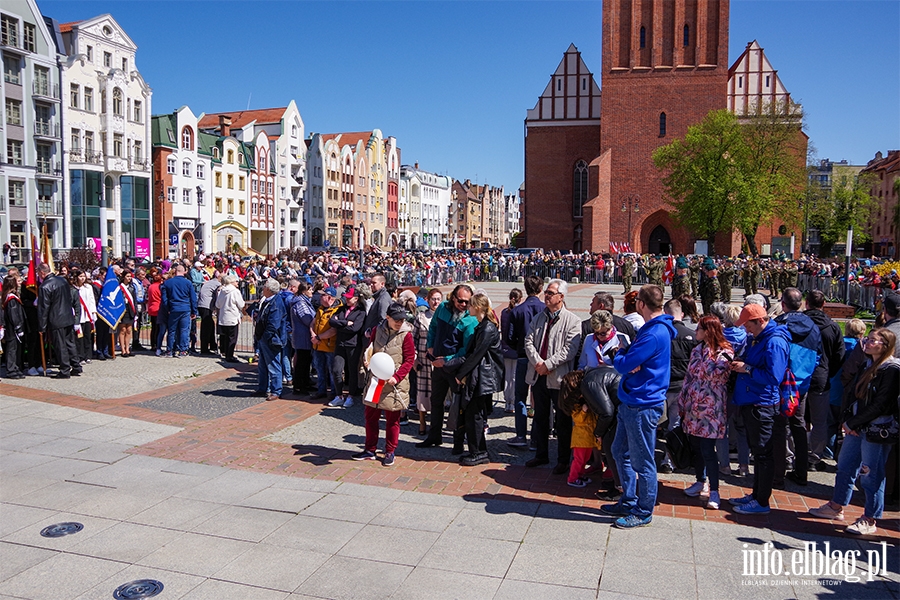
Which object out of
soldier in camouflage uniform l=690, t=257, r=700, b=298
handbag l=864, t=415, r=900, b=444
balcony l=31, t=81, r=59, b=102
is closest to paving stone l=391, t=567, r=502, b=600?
handbag l=864, t=415, r=900, b=444

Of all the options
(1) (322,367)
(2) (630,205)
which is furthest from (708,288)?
(2) (630,205)

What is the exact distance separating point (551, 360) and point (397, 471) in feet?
6.18

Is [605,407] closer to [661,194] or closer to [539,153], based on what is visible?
[661,194]

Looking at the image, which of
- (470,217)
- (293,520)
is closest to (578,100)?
(293,520)

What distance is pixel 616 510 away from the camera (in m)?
5.63

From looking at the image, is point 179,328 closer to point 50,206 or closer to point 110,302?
point 110,302

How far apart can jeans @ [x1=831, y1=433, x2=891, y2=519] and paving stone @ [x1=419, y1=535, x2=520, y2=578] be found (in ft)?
8.88

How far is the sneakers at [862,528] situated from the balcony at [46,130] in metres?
46.0

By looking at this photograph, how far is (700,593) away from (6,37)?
46.0 metres

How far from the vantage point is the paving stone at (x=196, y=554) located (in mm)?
4637

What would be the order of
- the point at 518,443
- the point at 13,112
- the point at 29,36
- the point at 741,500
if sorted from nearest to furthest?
1. the point at 741,500
2. the point at 518,443
3. the point at 13,112
4. the point at 29,36

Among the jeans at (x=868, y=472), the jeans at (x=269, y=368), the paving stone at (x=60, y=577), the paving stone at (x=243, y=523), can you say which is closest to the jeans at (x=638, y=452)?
the jeans at (x=868, y=472)

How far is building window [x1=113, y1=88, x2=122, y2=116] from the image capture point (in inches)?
1811

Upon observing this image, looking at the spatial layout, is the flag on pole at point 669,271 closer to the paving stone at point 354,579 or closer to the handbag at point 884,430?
the handbag at point 884,430
